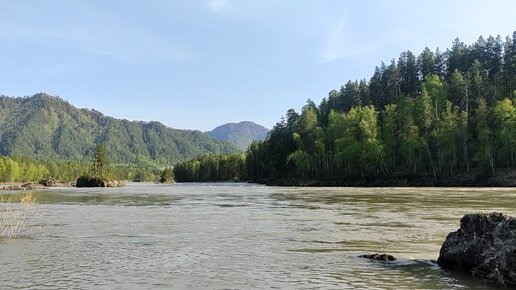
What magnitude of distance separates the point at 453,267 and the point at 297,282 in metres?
6.67

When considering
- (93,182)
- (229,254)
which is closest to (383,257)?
(229,254)

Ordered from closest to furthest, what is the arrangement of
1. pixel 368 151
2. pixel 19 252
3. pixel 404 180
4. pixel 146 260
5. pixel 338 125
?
pixel 146 260 → pixel 19 252 → pixel 404 180 → pixel 368 151 → pixel 338 125

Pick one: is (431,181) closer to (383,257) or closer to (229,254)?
(383,257)

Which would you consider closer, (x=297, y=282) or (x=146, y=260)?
(x=297, y=282)

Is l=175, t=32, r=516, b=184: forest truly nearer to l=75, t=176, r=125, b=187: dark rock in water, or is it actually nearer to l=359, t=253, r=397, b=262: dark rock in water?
l=75, t=176, r=125, b=187: dark rock in water

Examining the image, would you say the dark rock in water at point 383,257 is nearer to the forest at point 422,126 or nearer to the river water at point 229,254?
the river water at point 229,254

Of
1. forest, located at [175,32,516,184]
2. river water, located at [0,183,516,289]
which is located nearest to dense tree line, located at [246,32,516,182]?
forest, located at [175,32,516,184]

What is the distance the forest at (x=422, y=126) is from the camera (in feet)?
372

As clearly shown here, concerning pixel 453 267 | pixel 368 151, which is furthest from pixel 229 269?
pixel 368 151

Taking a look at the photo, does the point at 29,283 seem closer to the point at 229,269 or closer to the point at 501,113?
the point at 229,269

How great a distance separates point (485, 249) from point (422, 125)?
11256 centimetres

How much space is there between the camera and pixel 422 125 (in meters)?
125

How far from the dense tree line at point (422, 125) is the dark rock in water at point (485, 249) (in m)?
97.7

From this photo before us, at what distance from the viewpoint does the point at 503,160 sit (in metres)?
112
